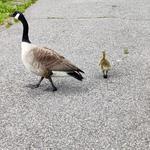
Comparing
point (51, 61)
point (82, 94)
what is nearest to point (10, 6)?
point (51, 61)

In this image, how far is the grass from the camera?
1398 cm

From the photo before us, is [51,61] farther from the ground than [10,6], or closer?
farther from the ground

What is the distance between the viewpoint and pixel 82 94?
775cm

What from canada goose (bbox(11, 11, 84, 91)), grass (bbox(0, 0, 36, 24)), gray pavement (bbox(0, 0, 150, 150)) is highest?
canada goose (bbox(11, 11, 84, 91))

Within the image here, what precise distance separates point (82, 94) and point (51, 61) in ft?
2.39

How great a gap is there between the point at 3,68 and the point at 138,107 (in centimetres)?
312

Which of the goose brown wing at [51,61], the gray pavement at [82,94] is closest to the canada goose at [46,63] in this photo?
the goose brown wing at [51,61]

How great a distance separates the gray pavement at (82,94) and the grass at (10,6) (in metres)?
0.95

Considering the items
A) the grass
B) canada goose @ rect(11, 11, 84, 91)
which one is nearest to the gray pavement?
canada goose @ rect(11, 11, 84, 91)

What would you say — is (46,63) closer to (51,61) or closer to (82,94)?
(51,61)

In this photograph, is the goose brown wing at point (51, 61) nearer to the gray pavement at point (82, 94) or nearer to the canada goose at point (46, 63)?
the canada goose at point (46, 63)

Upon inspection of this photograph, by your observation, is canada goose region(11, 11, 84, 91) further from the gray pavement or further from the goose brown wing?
the gray pavement

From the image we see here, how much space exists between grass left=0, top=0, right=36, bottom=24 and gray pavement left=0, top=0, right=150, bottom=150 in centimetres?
95

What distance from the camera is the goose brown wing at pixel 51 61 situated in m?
7.61
